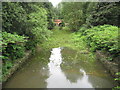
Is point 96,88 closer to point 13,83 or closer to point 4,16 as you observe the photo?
point 13,83

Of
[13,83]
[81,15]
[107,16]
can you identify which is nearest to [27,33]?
[13,83]

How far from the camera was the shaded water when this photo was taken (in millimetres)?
4379

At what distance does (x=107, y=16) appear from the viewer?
10.9m

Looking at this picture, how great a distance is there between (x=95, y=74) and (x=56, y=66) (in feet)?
6.54

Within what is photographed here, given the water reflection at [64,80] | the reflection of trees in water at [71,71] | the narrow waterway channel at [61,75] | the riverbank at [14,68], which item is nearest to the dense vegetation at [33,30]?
the riverbank at [14,68]

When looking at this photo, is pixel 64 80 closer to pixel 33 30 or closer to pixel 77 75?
pixel 77 75

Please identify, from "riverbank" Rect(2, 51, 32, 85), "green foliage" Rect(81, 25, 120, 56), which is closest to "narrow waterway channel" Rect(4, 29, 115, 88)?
"riverbank" Rect(2, 51, 32, 85)

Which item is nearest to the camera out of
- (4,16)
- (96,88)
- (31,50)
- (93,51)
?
(96,88)

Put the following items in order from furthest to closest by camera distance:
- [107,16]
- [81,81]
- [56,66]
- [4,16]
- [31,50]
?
[107,16] < [31,50] < [56,66] < [4,16] < [81,81]

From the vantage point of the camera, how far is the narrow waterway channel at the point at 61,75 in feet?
14.4

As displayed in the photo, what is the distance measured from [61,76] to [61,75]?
0.09 meters

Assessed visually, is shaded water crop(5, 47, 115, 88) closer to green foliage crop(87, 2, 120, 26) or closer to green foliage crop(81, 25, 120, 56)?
green foliage crop(81, 25, 120, 56)

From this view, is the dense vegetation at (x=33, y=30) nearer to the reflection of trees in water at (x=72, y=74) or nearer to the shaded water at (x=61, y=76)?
the shaded water at (x=61, y=76)

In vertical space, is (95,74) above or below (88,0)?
below
